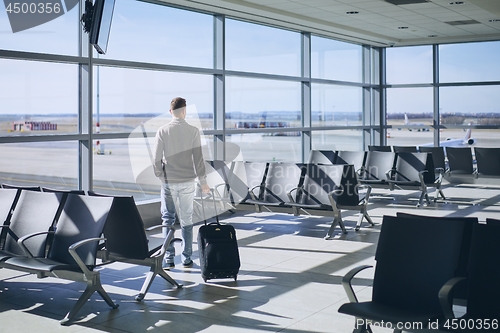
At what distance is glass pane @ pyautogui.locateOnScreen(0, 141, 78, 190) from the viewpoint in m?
7.35

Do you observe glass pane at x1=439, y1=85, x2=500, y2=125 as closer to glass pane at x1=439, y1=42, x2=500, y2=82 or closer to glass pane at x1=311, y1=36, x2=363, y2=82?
glass pane at x1=439, y1=42, x2=500, y2=82

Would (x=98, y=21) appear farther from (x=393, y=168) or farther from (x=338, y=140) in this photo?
(x=338, y=140)

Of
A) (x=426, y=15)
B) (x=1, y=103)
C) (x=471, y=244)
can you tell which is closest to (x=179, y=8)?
(x=1, y=103)

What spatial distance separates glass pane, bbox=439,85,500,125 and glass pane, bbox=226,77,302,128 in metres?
4.43

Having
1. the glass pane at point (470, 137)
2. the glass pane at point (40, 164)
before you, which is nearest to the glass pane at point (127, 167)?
the glass pane at point (40, 164)

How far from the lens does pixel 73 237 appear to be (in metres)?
4.72

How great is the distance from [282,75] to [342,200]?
14.6 feet

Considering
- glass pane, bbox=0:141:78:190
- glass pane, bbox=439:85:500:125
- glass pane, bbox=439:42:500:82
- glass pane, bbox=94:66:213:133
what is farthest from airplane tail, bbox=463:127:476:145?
glass pane, bbox=0:141:78:190

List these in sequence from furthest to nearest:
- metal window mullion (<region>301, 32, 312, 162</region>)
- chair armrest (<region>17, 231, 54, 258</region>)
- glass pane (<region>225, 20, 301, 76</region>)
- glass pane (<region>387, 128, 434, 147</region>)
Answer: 1. glass pane (<region>387, 128, 434, 147</region>)
2. metal window mullion (<region>301, 32, 312, 162</region>)
3. glass pane (<region>225, 20, 301, 76</region>)
4. chair armrest (<region>17, 231, 54, 258</region>)

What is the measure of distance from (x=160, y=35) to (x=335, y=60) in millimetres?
5715

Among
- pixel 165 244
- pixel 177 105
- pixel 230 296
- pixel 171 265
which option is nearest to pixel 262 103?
pixel 177 105

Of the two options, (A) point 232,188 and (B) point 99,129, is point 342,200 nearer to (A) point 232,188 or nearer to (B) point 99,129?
(A) point 232,188

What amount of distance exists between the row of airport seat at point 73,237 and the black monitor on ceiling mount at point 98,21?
1662mm

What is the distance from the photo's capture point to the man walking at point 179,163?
5.92 m
